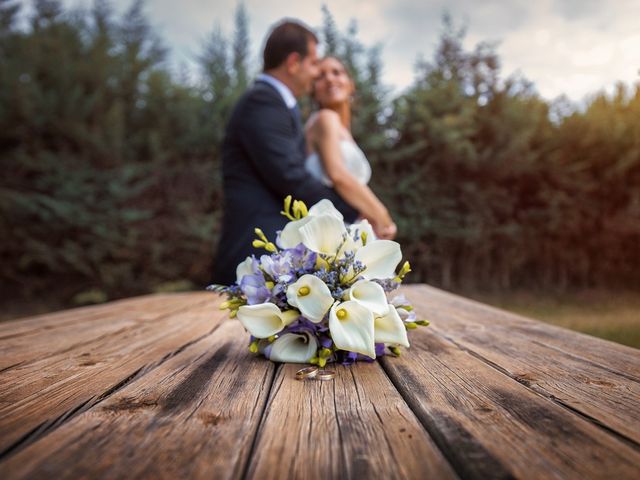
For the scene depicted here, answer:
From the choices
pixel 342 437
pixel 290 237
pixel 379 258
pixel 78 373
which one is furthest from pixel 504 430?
pixel 78 373

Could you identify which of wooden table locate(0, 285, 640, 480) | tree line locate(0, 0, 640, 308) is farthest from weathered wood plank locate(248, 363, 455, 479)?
tree line locate(0, 0, 640, 308)

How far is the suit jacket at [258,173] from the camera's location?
8.04 feet

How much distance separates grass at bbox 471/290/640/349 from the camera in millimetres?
5102

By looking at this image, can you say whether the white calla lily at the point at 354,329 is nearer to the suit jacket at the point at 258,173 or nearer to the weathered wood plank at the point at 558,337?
the weathered wood plank at the point at 558,337

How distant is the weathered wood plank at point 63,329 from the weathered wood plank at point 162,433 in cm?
44

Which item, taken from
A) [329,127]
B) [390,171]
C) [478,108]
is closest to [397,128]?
[390,171]

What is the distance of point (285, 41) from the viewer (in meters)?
2.67

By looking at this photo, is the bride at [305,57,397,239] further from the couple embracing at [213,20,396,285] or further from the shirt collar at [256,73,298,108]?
the shirt collar at [256,73,298,108]

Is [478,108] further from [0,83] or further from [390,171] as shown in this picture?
[0,83]

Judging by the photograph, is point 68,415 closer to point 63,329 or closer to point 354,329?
point 354,329

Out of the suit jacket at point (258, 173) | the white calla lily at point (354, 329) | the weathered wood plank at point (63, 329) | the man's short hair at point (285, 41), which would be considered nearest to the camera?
the white calla lily at point (354, 329)

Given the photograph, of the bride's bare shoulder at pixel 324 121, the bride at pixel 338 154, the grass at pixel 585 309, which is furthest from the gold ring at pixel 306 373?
the grass at pixel 585 309

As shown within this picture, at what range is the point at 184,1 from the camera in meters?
4.32

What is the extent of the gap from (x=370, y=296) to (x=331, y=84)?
2514 millimetres
